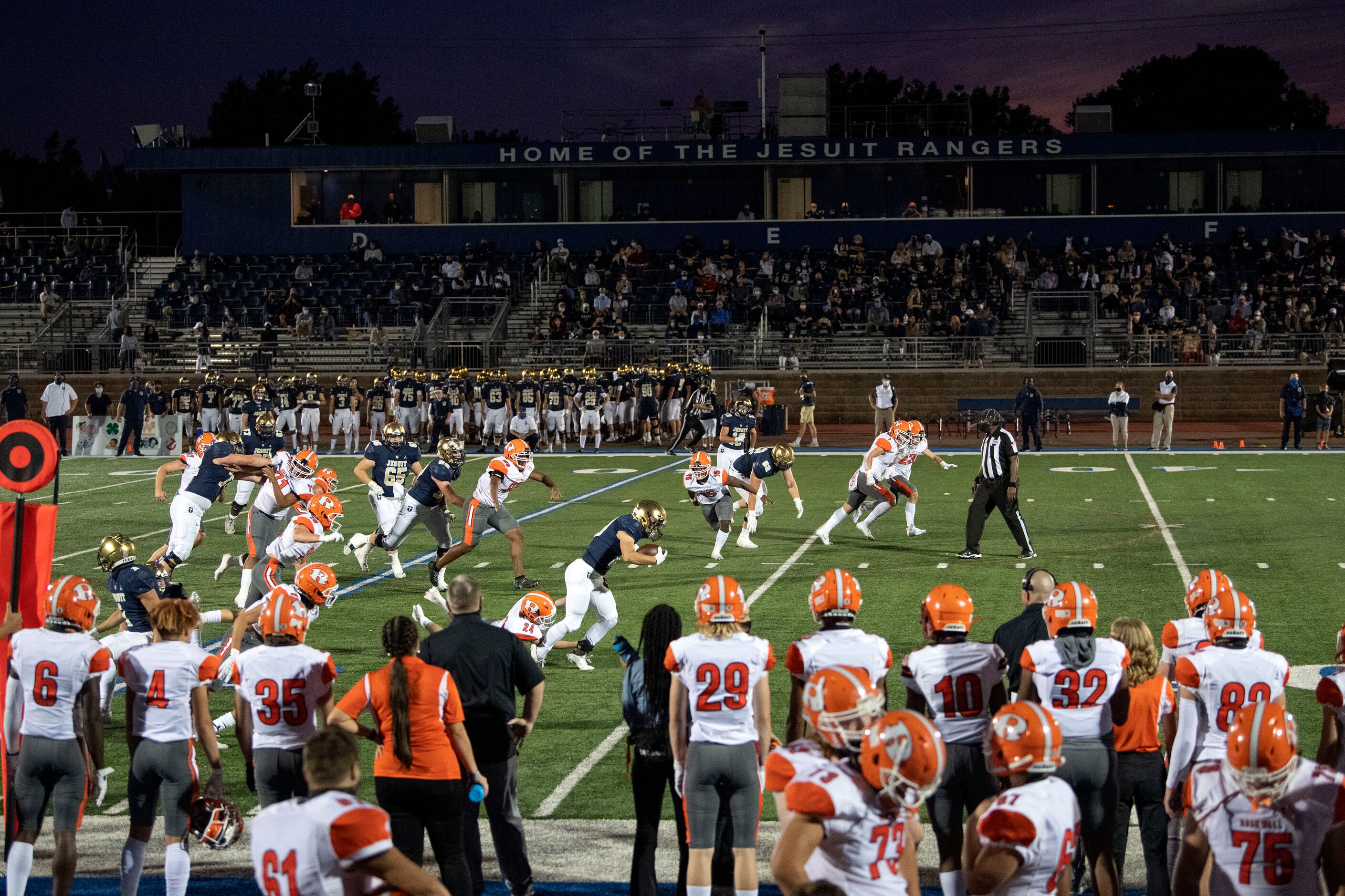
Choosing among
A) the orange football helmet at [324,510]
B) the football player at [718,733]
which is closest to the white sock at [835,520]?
the orange football helmet at [324,510]

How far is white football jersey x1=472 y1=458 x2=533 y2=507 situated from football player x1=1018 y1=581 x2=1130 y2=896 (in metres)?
9.15

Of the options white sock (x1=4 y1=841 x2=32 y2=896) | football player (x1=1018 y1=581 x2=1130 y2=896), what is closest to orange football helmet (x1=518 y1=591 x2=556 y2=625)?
white sock (x1=4 y1=841 x2=32 y2=896)

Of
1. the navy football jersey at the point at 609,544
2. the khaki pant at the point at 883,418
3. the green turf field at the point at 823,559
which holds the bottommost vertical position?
the green turf field at the point at 823,559

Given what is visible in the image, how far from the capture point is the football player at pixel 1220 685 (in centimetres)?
611

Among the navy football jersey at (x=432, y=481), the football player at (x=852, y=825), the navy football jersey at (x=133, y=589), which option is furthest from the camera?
the navy football jersey at (x=432, y=481)

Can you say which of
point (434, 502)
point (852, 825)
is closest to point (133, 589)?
point (852, 825)

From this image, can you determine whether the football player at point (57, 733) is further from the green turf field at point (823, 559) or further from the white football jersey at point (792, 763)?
the white football jersey at point (792, 763)

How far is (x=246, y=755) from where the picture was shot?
6438 millimetres

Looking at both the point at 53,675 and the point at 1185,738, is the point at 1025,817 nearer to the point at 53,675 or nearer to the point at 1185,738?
the point at 1185,738

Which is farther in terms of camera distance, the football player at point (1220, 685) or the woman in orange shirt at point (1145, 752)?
the woman in orange shirt at point (1145, 752)

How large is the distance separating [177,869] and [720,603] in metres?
2.90

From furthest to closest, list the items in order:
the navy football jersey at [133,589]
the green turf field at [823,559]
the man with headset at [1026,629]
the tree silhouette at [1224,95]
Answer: the tree silhouette at [1224,95] → the green turf field at [823,559] → the navy football jersey at [133,589] → the man with headset at [1026,629]

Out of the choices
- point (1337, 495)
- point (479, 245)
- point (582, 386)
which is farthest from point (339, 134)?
point (1337, 495)

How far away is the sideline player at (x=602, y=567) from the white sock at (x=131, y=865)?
4.89 meters
